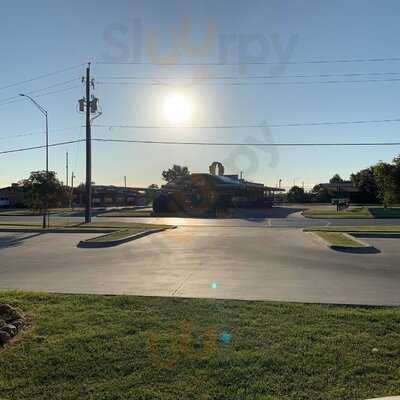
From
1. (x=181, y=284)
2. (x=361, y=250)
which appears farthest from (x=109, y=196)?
(x=181, y=284)

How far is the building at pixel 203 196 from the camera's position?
5213 cm

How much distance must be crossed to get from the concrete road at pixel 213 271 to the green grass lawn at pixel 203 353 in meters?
1.60

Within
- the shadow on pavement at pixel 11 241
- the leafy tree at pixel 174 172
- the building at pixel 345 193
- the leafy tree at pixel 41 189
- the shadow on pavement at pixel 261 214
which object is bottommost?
the shadow on pavement at pixel 11 241

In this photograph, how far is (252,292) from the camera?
8.47 m

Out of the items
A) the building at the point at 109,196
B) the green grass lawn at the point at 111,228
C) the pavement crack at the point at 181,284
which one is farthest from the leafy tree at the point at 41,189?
the building at the point at 109,196

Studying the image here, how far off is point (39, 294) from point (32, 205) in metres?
20.7

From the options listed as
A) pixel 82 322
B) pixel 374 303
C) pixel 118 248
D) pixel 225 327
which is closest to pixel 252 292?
pixel 374 303

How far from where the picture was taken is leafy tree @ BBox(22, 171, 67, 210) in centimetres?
2667

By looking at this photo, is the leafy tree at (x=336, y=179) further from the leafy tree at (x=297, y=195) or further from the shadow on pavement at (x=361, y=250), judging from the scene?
the shadow on pavement at (x=361, y=250)

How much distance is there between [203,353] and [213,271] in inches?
241

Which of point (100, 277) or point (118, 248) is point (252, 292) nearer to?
point (100, 277)

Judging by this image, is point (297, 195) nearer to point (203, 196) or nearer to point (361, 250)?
point (203, 196)

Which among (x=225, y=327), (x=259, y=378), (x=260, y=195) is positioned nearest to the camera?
(x=259, y=378)

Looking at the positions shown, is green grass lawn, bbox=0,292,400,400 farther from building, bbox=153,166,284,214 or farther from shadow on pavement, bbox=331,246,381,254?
building, bbox=153,166,284,214
